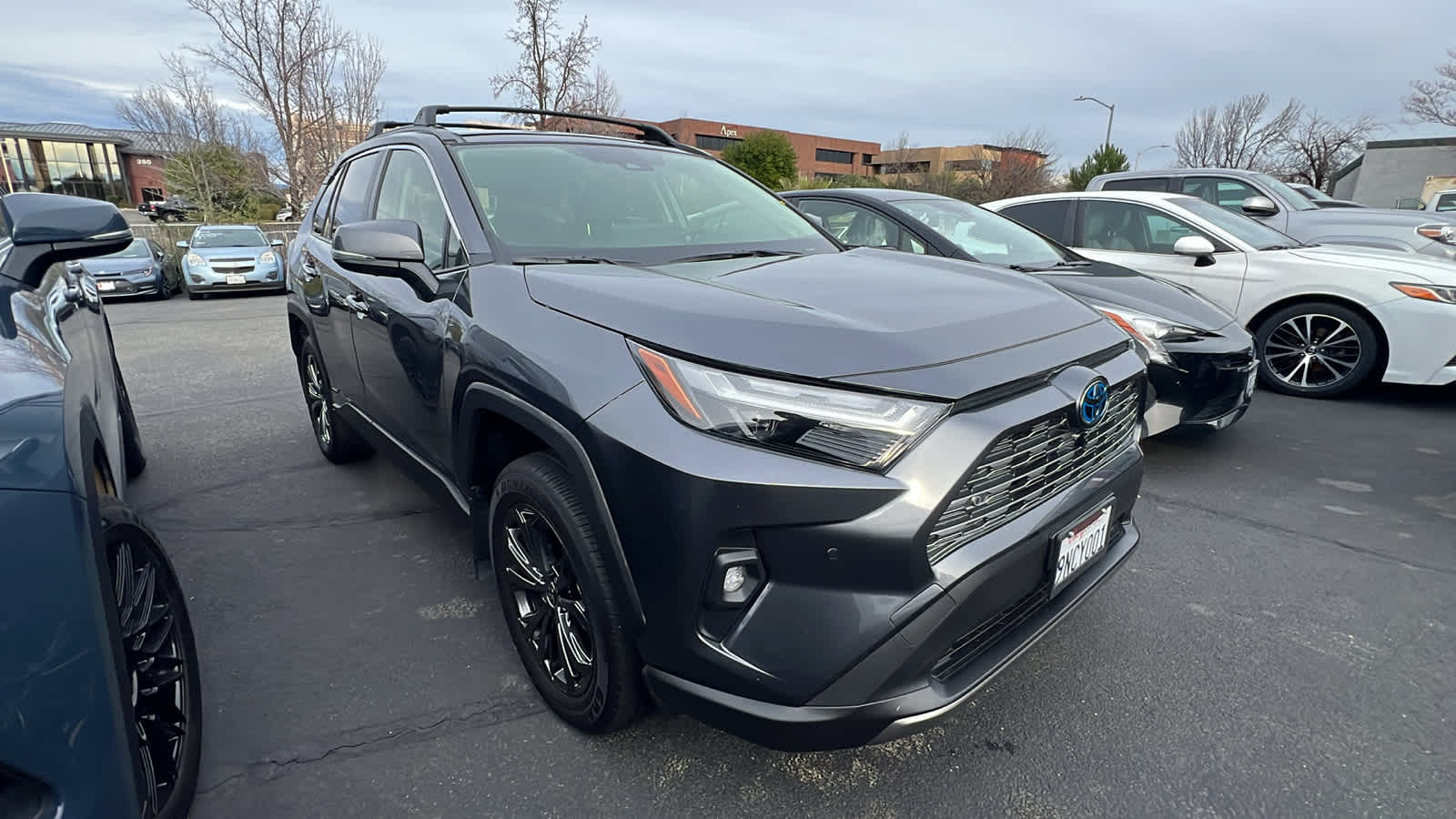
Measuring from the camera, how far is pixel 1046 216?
6633 millimetres

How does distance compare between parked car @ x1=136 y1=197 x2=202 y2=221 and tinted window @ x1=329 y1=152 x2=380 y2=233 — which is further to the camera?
parked car @ x1=136 y1=197 x2=202 y2=221

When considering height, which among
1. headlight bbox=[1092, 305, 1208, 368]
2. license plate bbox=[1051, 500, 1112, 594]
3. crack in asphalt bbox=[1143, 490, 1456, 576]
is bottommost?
crack in asphalt bbox=[1143, 490, 1456, 576]

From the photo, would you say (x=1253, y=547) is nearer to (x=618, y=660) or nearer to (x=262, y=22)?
(x=618, y=660)

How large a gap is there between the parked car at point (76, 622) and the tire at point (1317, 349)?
6776mm

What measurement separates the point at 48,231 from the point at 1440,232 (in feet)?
40.0

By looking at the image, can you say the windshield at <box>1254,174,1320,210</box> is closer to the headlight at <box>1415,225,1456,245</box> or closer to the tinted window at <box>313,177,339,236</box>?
the headlight at <box>1415,225,1456,245</box>

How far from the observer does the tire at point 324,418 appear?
3.98 metres

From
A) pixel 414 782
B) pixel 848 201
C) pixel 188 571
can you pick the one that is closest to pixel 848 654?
pixel 414 782

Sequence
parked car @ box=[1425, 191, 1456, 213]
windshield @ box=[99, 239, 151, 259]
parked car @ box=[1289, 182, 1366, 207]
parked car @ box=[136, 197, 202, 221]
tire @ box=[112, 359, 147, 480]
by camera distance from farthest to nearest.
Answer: parked car @ box=[136, 197, 202, 221]
parked car @ box=[1425, 191, 1456, 213]
windshield @ box=[99, 239, 151, 259]
parked car @ box=[1289, 182, 1366, 207]
tire @ box=[112, 359, 147, 480]

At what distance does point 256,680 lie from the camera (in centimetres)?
236

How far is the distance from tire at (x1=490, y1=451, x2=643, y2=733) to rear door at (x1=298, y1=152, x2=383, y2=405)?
1476mm

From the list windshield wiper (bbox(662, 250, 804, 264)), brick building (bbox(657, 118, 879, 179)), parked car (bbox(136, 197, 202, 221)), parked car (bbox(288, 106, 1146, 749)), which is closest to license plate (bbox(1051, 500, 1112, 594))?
parked car (bbox(288, 106, 1146, 749))

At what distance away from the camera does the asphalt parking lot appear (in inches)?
74.7

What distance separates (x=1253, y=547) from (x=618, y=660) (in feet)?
9.64
